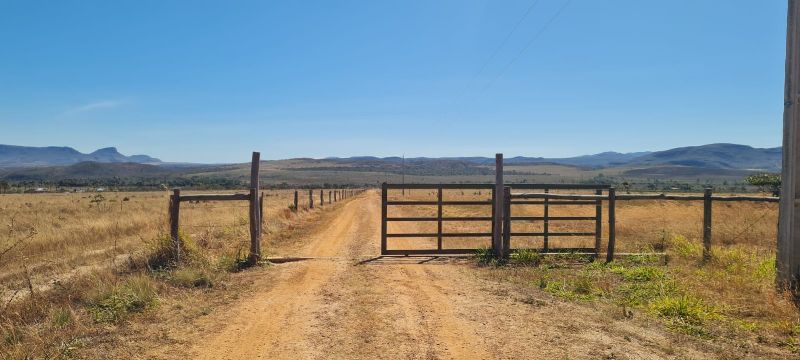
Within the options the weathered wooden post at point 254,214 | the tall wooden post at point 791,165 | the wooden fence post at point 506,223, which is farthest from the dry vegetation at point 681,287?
the weathered wooden post at point 254,214

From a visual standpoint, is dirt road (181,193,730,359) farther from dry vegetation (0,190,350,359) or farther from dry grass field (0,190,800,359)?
dry vegetation (0,190,350,359)

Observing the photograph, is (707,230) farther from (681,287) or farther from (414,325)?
(414,325)

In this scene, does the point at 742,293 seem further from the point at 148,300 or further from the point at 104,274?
the point at 104,274

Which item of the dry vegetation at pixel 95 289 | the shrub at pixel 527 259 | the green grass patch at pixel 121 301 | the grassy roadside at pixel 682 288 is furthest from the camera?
the shrub at pixel 527 259

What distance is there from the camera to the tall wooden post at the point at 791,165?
8555mm

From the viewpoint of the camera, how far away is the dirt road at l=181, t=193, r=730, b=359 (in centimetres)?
585

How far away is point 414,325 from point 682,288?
4974 mm

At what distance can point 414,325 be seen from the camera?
6.80 meters

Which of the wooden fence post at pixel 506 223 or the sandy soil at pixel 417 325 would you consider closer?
the sandy soil at pixel 417 325

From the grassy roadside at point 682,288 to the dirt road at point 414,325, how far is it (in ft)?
2.01

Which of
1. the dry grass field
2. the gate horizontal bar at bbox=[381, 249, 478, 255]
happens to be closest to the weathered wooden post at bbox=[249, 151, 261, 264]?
the dry grass field

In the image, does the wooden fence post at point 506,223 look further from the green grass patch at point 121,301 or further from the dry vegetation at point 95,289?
the green grass patch at point 121,301

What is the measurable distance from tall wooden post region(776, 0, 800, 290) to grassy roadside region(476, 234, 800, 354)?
1.76 feet

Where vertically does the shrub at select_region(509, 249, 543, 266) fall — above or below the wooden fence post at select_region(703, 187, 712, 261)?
below
